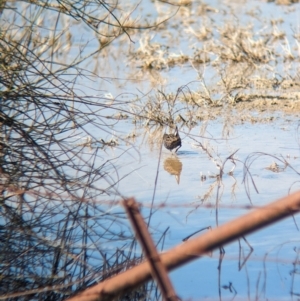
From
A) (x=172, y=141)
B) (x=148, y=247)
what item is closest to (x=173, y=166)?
(x=172, y=141)

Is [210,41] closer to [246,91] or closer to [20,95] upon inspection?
[246,91]

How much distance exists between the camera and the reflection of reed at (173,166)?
4.96m

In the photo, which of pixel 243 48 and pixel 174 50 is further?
pixel 174 50

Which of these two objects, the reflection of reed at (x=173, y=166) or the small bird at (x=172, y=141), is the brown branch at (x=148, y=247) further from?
the small bird at (x=172, y=141)

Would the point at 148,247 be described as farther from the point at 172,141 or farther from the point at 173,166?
the point at 172,141

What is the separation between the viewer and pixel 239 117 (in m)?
6.37

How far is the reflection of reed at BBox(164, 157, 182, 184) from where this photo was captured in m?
4.96

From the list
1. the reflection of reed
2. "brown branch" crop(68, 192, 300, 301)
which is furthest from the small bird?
"brown branch" crop(68, 192, 300, 301)

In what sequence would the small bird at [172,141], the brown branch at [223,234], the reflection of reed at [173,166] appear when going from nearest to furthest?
the brown branch at [223,234], the reflection of reed at [173,166], the small bird at [172,141]

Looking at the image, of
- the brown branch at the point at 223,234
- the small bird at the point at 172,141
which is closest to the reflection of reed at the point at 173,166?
the small bird at the point at 172,141

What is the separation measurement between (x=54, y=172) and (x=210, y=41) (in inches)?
236

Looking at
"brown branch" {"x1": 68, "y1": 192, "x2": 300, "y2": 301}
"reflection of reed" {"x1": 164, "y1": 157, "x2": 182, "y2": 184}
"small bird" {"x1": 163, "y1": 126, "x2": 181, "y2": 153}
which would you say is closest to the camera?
"brown branch" {"x1": 68, "y1": 192, "x2": 300, "y2": 301}

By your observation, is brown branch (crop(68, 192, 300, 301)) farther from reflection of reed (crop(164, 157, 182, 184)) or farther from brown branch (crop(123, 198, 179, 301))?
reflection of reed (crop(164, 157, 182, 184))

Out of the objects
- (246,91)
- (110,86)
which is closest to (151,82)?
(110,86)
